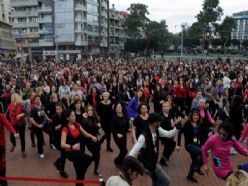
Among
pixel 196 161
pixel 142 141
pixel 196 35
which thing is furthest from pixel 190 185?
pixel 196 35

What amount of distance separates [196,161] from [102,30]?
7384 centimetres

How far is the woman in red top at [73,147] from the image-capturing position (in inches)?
218

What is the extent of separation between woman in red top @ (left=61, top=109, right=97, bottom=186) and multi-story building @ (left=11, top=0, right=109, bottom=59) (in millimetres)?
60126

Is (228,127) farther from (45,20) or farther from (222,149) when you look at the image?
(45,20)

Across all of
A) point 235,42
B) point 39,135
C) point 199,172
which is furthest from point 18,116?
point 235,42

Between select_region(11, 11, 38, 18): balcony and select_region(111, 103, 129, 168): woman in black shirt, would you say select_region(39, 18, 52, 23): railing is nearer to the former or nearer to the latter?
select_region(11, 11, 38, 18): balcony

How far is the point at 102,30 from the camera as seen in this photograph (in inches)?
3061

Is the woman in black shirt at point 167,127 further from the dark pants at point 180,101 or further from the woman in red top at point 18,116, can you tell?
the dark pants at point 180,101

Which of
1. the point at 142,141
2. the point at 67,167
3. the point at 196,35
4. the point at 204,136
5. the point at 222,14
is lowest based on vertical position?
the point at 67,167

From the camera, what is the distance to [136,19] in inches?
3014

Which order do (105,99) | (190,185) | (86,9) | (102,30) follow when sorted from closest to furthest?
(190,185) < (105,99) < (86,9) < (102,30)

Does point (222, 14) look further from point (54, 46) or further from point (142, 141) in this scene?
point (142, 141)

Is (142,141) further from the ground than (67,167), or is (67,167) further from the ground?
(142,141)

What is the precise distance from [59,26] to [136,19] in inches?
792
